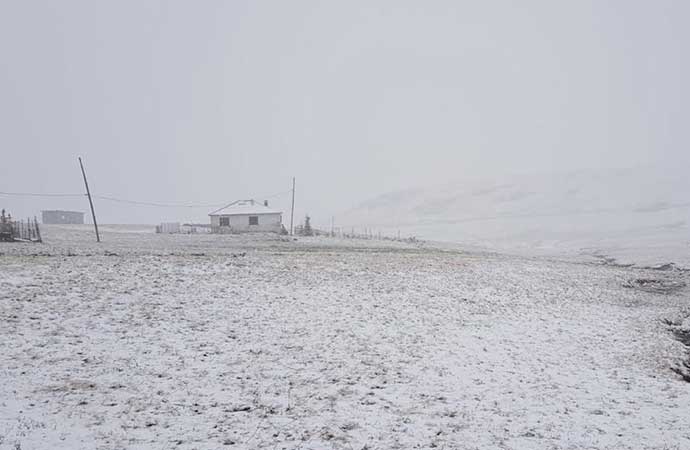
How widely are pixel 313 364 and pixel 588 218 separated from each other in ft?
407

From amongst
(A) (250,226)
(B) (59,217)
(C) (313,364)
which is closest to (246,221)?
(A) (250,226)

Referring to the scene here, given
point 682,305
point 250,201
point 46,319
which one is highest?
point 250,201

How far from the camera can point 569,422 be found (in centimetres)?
916

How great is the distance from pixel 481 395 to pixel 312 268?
1643cm

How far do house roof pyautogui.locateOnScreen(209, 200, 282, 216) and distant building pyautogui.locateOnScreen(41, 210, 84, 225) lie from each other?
59.7 m

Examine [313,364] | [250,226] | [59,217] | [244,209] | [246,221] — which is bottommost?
[313,364]

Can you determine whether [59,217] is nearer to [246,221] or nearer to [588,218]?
[246,221]

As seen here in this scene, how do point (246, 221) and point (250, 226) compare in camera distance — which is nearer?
point (250, 226)

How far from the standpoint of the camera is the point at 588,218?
11812 cm

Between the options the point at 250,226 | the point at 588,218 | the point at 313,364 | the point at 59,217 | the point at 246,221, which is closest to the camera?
the point at 313,364

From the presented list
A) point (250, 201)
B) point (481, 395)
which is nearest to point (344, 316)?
point (481, 395)

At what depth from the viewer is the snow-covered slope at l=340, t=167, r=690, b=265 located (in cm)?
7291

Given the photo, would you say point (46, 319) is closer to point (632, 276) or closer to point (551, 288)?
point (551, 288)

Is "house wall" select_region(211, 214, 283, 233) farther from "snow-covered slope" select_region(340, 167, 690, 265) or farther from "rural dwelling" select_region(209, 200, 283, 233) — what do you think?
"snow-covered slope" select_region(340, 167, 690, 265)
